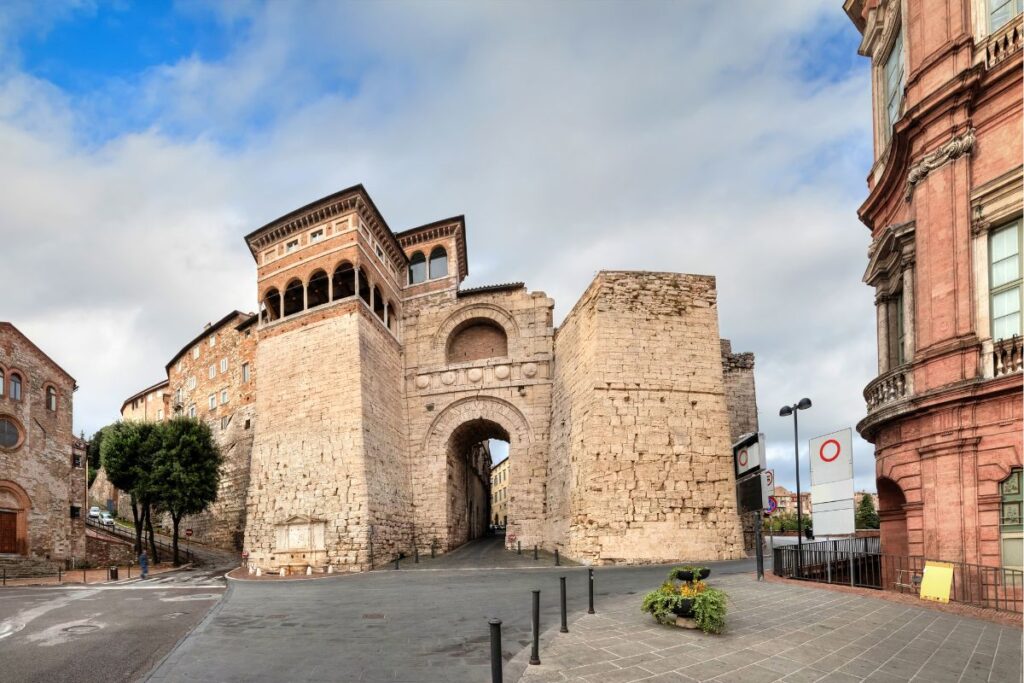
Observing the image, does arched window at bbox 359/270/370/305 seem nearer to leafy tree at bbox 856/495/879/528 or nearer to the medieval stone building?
the medieval stone building

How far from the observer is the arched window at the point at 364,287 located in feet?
86.7

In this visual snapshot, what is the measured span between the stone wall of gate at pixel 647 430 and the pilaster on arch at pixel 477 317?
4.95 m

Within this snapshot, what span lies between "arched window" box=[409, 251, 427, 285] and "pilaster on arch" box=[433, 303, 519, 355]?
10.2 feet


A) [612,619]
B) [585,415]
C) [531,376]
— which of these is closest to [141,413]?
[531,376]

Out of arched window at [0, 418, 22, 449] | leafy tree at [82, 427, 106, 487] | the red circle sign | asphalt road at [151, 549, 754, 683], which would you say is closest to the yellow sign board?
the red circle sign

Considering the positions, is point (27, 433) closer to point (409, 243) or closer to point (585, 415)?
point (409, 243)

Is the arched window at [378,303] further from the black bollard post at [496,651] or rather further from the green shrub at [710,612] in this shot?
the black bollard post at [496,651]

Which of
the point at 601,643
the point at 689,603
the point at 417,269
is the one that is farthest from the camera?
the point at 417,269

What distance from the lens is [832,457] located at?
11609 millimetres

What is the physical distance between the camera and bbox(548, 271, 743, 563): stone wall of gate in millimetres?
20234

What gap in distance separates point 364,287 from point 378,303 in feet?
3.72

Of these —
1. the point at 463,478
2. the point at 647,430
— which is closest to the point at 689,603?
the point at 647,430

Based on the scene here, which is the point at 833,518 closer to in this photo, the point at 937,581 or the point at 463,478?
the point at 937,581

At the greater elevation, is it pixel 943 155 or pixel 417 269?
pixel 417 269
